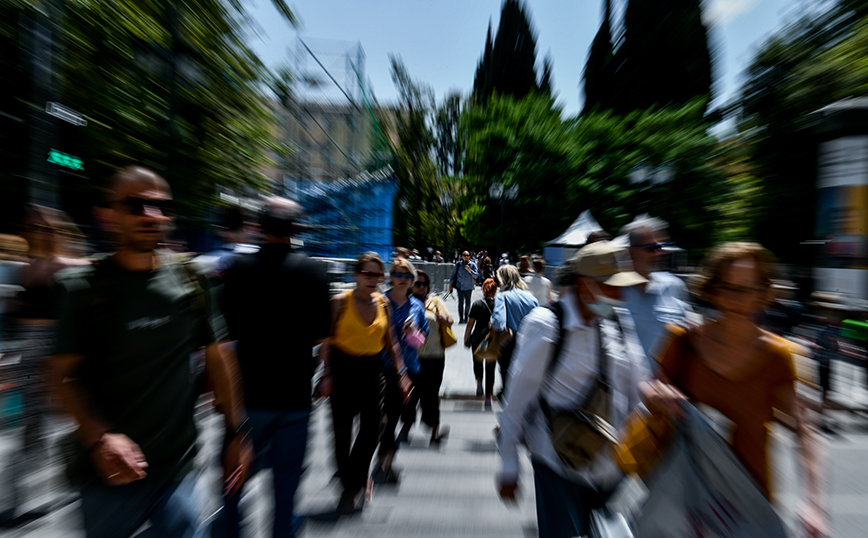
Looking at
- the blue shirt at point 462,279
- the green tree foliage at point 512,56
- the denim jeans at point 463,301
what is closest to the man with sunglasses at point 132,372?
the blue shirt at point 462,279

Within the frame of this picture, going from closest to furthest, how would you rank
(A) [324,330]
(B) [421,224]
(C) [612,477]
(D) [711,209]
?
(C) [612,477] < (A) [324,330] < (D) [711,209] < (B) [421,224]

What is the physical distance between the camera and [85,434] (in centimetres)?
171

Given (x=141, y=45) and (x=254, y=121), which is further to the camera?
(x=254, y=121)

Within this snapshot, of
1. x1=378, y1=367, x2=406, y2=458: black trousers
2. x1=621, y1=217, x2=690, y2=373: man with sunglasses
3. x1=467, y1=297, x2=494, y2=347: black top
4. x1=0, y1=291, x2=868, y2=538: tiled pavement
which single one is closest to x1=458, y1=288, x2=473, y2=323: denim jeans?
x1=467, y1=297, x2=494, y2=347: black top

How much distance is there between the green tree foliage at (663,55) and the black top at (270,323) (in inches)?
1449

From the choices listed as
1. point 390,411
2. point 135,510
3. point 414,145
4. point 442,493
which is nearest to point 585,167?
point 414,145

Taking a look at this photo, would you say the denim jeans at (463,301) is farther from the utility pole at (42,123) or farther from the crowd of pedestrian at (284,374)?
the crowd of pedestrian at (284,374)

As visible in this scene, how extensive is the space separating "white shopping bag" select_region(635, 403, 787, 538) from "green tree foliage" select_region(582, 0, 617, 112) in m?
41.1

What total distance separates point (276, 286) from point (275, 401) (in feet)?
1.89

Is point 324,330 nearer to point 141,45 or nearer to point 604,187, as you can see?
point 141,45

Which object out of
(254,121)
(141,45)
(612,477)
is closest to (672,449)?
(612,477)

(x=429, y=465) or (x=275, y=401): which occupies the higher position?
(x=275, y=401)

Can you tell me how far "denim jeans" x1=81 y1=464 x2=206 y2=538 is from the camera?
1715 mm

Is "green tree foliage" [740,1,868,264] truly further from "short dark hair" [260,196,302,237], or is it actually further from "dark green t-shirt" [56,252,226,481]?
"dark green t-shirt" [56,252,226,481]
